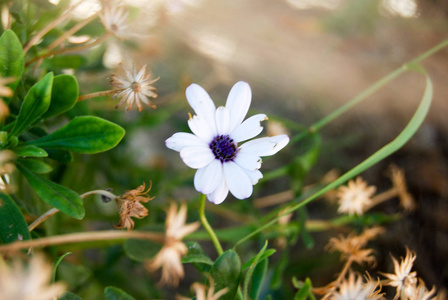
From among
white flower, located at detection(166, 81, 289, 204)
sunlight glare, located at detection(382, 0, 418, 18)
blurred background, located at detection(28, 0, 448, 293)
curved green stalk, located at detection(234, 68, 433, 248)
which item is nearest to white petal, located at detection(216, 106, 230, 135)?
white flower, located at detection(166, 81, 289, 204)

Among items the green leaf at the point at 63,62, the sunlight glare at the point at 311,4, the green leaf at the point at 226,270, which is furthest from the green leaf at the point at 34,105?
the sunlight glare at the point at 311,4

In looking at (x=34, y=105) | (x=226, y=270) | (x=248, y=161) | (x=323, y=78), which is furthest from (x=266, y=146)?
(x=323, y=78)

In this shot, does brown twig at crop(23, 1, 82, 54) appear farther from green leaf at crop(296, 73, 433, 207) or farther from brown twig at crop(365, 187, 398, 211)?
brown twig at crop(365, 187, 398, 211)

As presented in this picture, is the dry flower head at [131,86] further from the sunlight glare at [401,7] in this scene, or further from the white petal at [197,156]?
the sunlight glare at [401,7]

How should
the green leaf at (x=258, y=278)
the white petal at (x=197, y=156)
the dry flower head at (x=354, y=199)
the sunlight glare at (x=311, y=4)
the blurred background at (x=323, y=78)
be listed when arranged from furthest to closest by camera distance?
the sunlight glare at (x=311, y=4) → the blurred background at (x=323, y=78) → the dry flower head at (x=354, y=199) → the green leaf at (x=258, y=278) → the white petal at (x=197, y=156)

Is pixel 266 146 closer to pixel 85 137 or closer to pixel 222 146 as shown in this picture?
pixel 222 146

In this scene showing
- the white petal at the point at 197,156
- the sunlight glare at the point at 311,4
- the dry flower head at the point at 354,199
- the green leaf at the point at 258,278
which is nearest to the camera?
the white petal at the point at 197,156

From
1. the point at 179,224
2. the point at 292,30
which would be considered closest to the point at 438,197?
the point at 292,30
